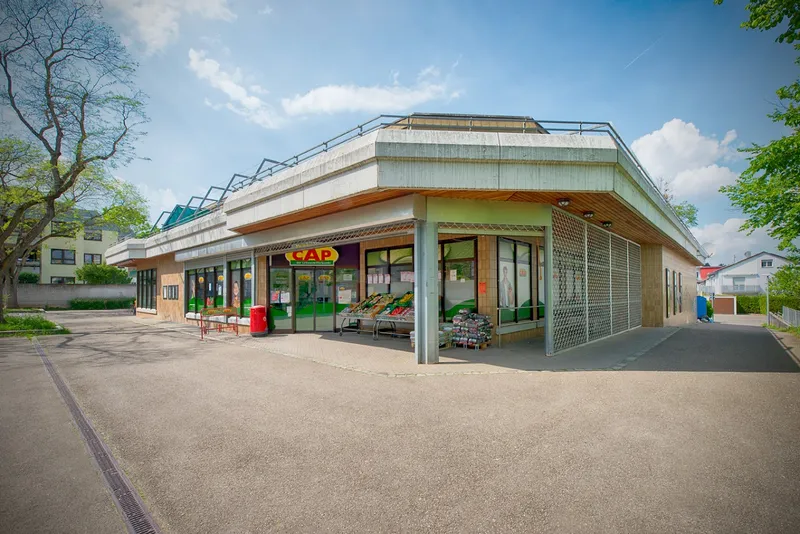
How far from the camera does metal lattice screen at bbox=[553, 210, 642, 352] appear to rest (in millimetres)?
9906

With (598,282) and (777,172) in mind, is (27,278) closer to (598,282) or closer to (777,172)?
(598,282)

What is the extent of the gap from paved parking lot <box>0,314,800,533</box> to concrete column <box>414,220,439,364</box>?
4.02 feet

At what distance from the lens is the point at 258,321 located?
44.4 feet

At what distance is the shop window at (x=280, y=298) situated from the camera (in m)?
13.9

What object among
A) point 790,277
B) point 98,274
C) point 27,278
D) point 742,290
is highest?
point 98,274

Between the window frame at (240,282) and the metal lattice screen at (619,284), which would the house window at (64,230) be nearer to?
the window frame at (240,282)

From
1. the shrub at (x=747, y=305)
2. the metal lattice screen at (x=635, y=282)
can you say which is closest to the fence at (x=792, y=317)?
the metal lattice screen at (x=635, y=282)

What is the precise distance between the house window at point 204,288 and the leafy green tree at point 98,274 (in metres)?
28.8

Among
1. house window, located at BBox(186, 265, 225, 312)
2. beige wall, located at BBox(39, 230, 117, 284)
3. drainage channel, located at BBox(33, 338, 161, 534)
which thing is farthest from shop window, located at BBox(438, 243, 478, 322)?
beige wall, located at BBox(39, 230, 117, 284)

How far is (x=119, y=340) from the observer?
1328cm

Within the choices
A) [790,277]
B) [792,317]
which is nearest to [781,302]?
[792,317]

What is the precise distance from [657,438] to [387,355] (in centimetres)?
603

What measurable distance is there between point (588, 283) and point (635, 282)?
7.25 m

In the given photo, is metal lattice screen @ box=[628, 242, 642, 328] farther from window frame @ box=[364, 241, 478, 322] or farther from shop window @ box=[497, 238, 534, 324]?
window frame @ box=[364, 241, 478, 322]
